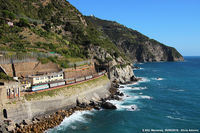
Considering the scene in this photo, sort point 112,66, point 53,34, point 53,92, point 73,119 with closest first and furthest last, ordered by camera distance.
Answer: point 73,119
point 53,92
point 112,66
point 53,34

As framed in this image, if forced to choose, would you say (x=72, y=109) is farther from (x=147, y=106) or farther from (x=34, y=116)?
(x=147, y=106)

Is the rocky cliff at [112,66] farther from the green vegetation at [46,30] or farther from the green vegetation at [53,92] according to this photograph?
the green vegetation at [53,92]

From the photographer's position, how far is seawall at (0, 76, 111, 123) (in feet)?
140

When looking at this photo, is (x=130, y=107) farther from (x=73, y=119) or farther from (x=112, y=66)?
(x=112, y=66)

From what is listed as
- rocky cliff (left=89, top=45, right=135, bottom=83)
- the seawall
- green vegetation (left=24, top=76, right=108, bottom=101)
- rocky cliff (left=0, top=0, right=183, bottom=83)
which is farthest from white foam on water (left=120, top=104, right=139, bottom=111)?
rocky cliff (left=89, top=45, right=135, bottom=83)

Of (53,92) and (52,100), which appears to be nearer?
(52,100)

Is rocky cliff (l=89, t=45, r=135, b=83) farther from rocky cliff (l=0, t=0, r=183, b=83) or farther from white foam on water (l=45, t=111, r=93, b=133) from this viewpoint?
white foam on water (l=45, t=111, r=93, b=133)

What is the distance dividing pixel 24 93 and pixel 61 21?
91413 millimetres

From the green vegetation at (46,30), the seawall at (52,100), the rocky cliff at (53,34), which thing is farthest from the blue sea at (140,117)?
the rocky cliff at (53,34)

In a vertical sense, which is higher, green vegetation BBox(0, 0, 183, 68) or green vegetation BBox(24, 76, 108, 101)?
green vegetation BBox(0, 0, 183, 68)

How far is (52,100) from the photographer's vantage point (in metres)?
50.9

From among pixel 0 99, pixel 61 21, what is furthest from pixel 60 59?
pixel 61 21

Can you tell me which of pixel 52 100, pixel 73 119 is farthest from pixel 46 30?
pixel 73 119

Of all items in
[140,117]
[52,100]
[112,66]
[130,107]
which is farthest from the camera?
[112,66]
